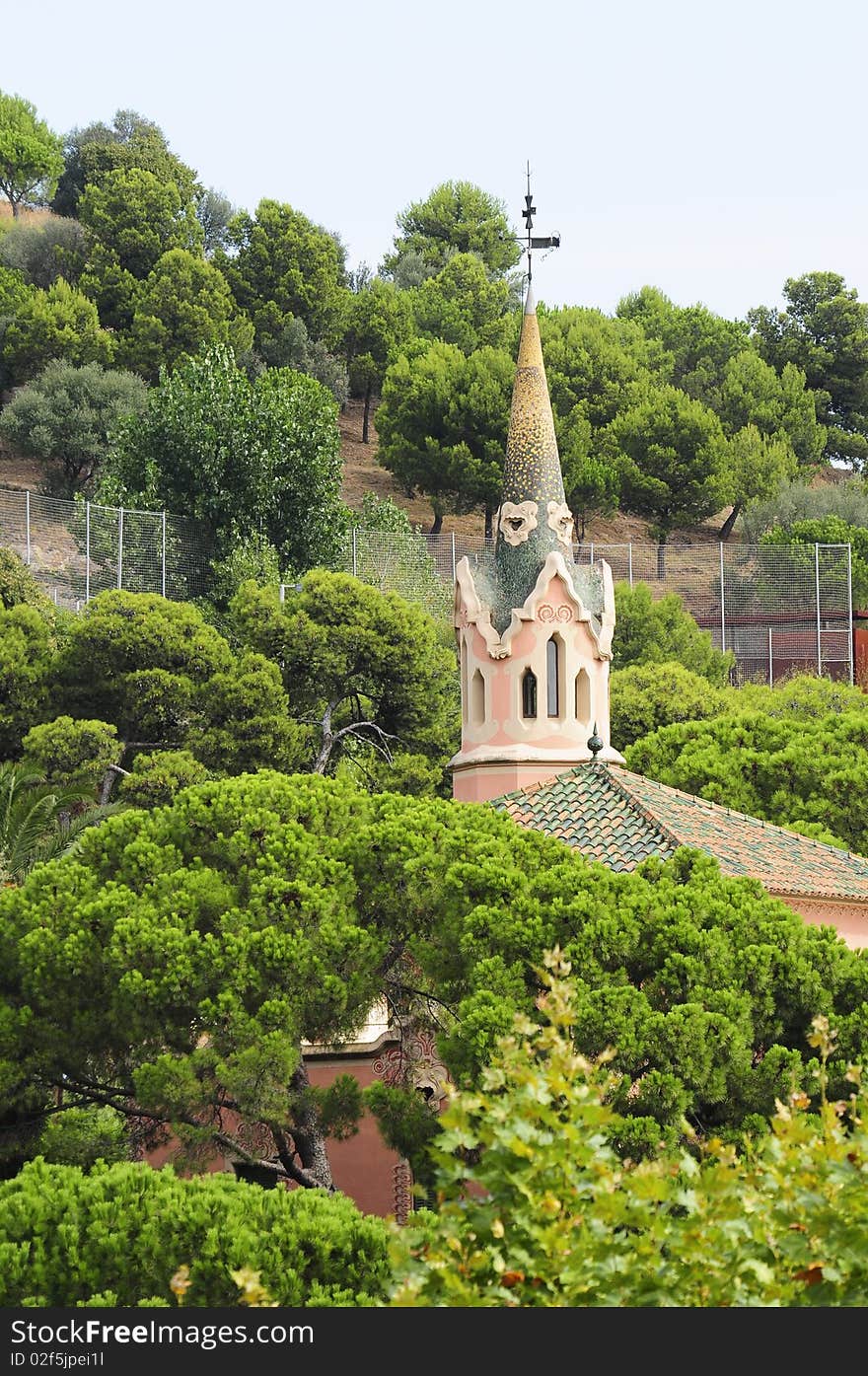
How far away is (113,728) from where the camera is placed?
38188 mm

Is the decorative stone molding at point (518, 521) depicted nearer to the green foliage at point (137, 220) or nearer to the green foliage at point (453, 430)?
the green foliage at point (453, 430)

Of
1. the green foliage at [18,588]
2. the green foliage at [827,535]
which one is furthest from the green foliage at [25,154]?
the green foliage at [18,588]

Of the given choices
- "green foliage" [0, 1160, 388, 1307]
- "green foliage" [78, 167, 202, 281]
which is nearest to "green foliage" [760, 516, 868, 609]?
"green foliage" [78, 167, 202, 281]

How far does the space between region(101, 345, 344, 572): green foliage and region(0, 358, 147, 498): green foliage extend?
13.3 m

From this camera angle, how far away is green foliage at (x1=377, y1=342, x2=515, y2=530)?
75.4 m

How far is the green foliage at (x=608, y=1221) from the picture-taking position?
362 inches

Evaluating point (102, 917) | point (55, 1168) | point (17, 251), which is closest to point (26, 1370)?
point (55, 1168)

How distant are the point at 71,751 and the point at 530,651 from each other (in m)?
12.1

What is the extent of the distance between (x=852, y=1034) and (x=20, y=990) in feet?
27.1

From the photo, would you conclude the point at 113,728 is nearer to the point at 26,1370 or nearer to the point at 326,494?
the point at 326,494

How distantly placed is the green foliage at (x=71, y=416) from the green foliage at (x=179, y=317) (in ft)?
16.2

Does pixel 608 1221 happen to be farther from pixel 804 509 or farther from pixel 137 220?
pixel 137 220

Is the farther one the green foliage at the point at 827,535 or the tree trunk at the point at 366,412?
the tree trunk at the point at 366,412

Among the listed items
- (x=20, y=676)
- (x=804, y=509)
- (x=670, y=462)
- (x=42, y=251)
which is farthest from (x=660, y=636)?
(x=42, y=251)
